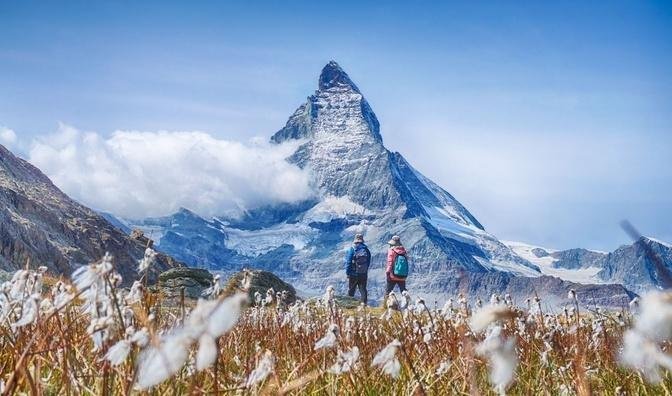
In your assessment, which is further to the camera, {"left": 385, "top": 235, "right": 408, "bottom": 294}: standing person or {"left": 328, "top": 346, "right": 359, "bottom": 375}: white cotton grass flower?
{"left": 385, "top": 235, "right": 408, "bottom": 294}: standing person

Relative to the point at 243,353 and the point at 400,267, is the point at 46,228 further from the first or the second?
the point at 243,353

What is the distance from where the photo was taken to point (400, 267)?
23.5 m

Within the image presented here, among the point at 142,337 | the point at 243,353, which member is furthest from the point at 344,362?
the point at 243,353

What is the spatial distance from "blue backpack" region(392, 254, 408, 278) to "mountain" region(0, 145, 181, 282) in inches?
1742

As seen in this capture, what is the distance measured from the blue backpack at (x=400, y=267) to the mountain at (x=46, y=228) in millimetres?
44248

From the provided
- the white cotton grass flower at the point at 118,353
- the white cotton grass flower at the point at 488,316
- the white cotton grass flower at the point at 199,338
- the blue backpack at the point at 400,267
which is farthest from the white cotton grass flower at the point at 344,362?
the blue backpack at the point at 400,267

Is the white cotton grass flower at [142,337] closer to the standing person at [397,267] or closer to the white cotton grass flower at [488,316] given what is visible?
the white cotton grass flower at [488,316]

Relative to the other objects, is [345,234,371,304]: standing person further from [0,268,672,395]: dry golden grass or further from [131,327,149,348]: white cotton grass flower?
[131,327,149,348]: white cotton grass flower

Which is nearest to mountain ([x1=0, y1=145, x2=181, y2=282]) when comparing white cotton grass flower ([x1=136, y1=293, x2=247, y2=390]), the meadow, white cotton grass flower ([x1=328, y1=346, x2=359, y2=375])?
the meadow

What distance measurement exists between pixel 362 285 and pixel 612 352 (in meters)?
21.1

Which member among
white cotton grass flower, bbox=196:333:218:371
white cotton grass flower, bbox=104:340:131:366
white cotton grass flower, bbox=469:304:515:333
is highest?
white cotton grass flower, bbox=469:304:515:333

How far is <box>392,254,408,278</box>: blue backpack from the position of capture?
2344 centimetres

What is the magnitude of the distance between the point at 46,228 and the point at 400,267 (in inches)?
4063

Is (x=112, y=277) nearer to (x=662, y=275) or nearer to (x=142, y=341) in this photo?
(x=142, y=341)
